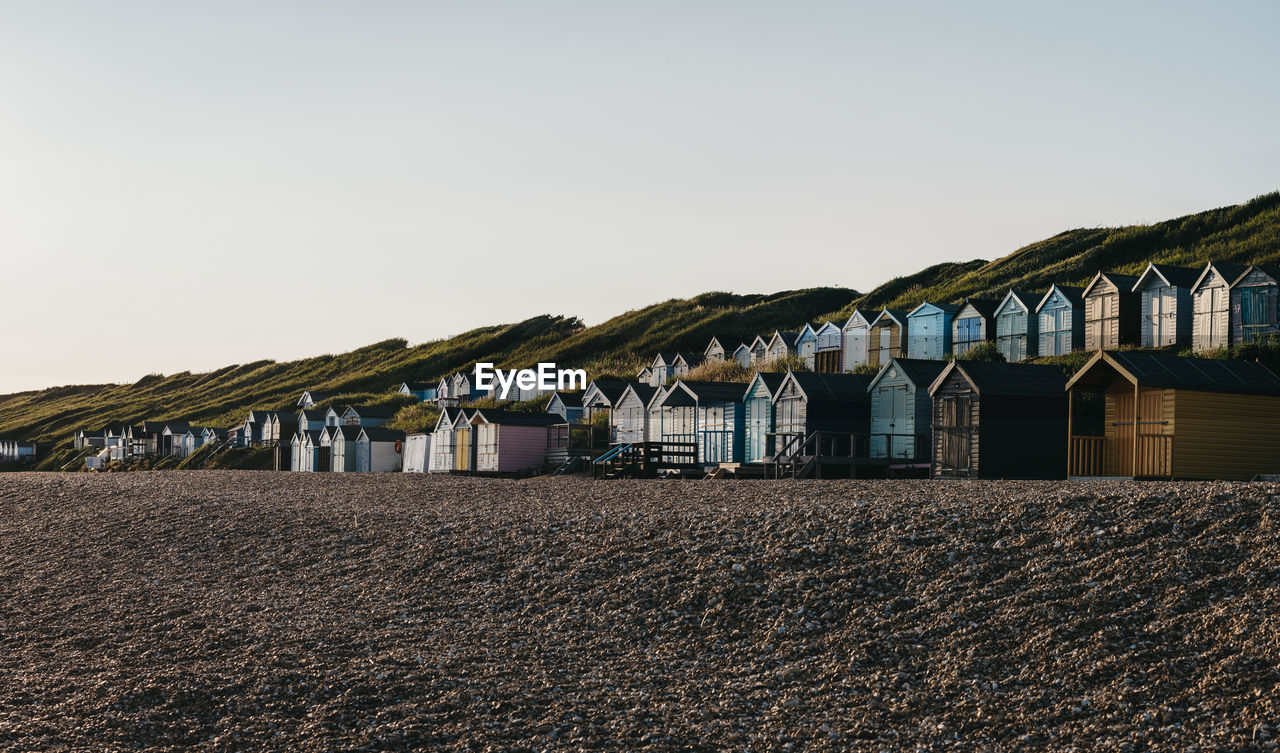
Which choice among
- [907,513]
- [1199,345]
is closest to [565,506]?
[907,513]

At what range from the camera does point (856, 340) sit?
6712cm

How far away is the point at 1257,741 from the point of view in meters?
9.65

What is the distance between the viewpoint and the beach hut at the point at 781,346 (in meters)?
75.2

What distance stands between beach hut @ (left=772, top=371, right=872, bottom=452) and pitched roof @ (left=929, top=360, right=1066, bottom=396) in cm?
593

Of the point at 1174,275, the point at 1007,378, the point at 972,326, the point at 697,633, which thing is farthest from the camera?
the point at 972,326

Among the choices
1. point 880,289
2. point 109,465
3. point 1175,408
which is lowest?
point 109,465

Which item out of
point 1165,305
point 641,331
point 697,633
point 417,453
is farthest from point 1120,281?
point 641,331

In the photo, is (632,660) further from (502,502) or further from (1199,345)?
(1199,345)

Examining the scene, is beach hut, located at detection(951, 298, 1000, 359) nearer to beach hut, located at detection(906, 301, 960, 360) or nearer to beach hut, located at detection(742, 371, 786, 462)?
beach hut, located at detection(906, 301, 960, 360)

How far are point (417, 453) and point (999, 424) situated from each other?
37.2m

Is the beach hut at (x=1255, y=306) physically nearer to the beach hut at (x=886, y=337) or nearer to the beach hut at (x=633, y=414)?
the beach hut at (x=886, y=337)

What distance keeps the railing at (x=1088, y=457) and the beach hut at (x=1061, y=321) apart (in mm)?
23292

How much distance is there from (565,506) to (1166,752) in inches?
687

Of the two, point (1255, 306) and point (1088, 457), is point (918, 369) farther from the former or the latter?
point (1255, 306)
